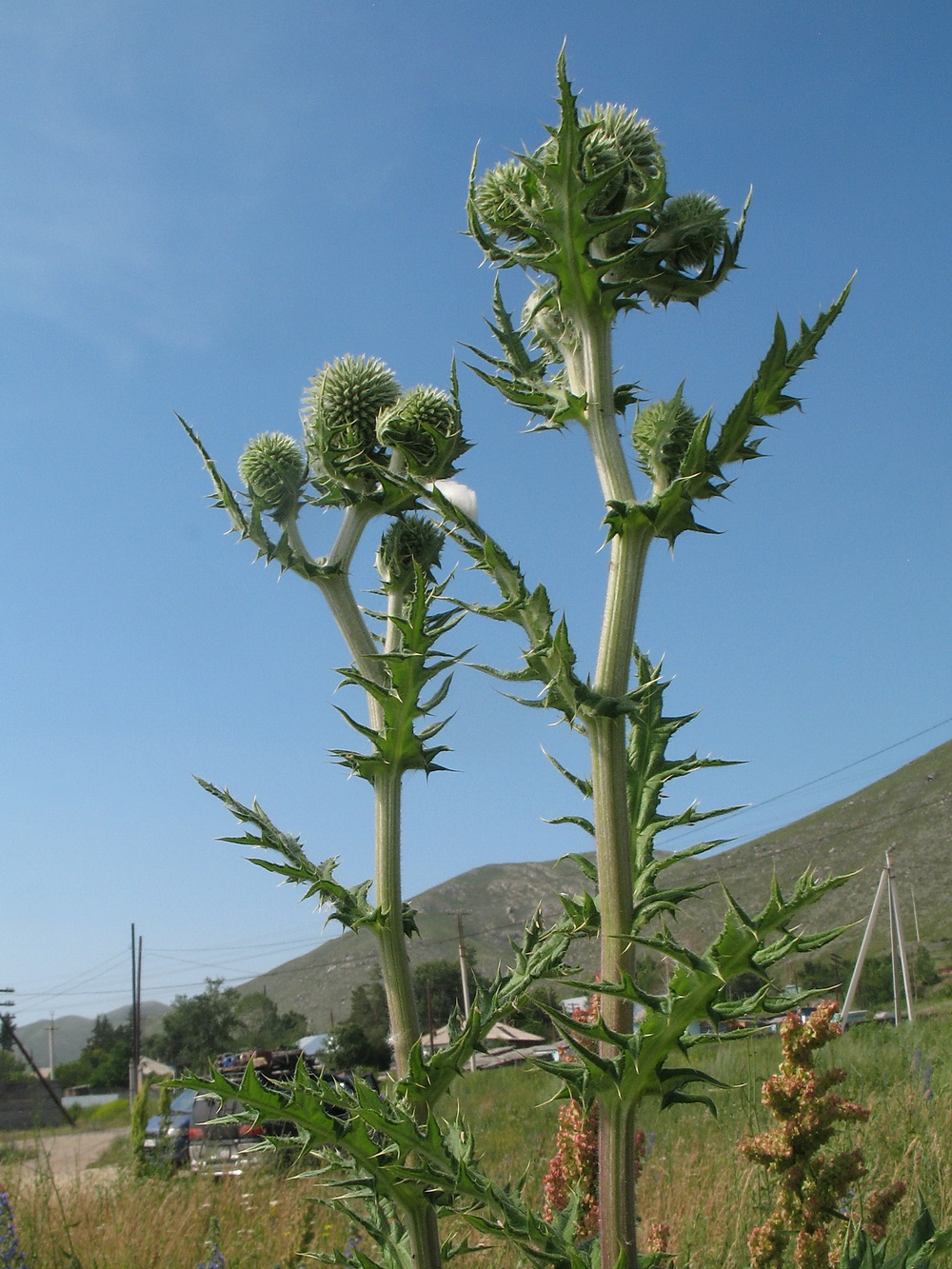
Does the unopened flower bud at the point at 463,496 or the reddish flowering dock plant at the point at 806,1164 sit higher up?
the unopened flower bud at the point at 463,496

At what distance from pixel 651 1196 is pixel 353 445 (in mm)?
5187

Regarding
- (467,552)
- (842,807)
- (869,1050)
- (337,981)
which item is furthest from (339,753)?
(337,981)

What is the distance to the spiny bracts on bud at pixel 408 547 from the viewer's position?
331 cm

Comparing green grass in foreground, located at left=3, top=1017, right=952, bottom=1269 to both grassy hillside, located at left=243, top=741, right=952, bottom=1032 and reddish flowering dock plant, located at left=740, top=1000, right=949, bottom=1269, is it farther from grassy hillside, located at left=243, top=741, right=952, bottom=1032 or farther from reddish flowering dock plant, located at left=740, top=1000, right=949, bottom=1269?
grassy hillside, located at left=243, top=741, right=952, bottom=1032

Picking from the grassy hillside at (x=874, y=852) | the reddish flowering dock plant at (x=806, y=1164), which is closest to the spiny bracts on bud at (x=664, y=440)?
the reddish flowering dock plant at (x=806, y=1164)

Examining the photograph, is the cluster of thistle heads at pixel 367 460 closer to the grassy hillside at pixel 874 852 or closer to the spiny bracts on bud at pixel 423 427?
the spiny bracts on bud at pixel 423 427

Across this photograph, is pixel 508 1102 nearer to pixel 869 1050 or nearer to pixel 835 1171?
pixel 869 1050

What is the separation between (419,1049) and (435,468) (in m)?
1.77

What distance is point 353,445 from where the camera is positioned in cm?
333

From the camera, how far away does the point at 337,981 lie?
6713 inches

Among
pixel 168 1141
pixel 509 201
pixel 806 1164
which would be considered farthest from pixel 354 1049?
pixel 509 201

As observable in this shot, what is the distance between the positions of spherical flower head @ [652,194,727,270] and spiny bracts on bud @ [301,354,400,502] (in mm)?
1078

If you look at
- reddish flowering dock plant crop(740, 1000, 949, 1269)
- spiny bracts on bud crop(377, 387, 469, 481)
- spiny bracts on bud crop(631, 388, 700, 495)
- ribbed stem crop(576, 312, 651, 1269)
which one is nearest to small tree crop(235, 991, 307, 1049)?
reddish flowering dock plant crop(740, 1000, 949, 1269)

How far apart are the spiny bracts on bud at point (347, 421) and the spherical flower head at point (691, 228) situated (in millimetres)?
1078
